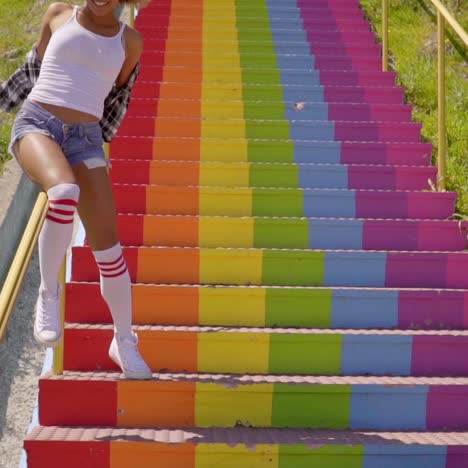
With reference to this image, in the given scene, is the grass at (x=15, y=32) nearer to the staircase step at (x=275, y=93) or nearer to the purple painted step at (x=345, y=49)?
the staircase step at (x=275, y=93)

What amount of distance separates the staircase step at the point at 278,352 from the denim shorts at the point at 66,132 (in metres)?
0.80

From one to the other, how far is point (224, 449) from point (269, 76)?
395cm

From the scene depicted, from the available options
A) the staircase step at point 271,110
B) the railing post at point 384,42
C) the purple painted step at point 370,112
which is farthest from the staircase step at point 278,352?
the railing post at point 384,42

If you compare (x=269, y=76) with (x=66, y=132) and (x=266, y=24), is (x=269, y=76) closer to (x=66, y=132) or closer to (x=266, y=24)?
(x=266, y=24)

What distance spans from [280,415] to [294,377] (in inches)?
9.7

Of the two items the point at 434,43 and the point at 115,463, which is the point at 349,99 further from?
the point at 115,463

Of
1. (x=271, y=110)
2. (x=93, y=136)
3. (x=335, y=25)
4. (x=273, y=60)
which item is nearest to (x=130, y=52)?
(x=93, y=136)

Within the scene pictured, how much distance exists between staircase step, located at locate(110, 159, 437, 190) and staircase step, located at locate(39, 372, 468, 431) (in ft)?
5.43

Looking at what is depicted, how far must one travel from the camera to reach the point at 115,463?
327 centimetres

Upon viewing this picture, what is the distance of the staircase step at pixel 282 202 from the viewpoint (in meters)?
4.86

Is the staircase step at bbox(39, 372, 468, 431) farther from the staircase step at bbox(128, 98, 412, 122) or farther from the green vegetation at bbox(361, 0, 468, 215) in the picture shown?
the staircase step at bbox(128, 98, 412, 122)

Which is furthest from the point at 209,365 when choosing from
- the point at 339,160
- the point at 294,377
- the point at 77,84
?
the point at 339,160

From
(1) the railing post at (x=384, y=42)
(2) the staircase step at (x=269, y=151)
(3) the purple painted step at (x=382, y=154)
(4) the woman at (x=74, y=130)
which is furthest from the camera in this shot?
(1) the railing post at (x=384, y=42)

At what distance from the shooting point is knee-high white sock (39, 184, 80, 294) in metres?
3.11
